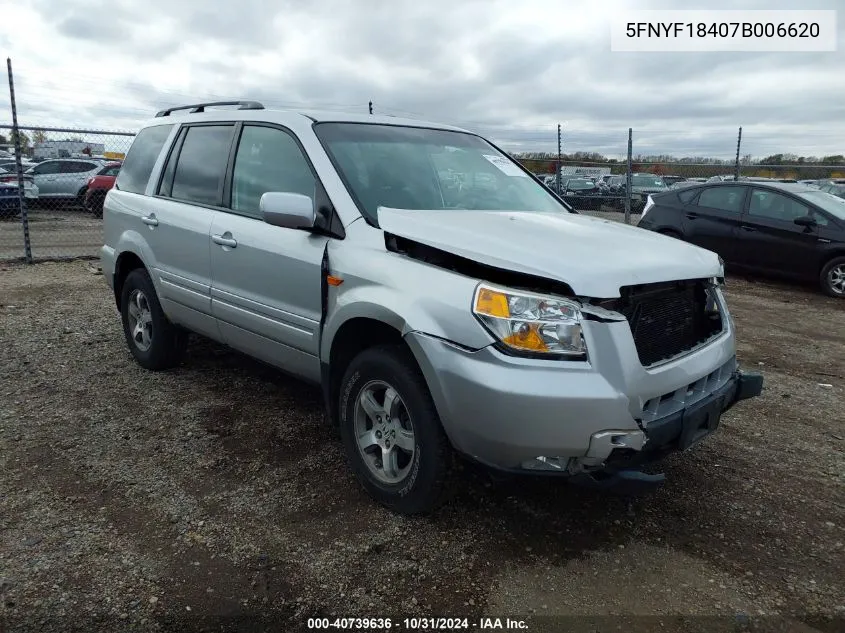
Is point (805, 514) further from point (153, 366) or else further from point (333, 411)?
point (153, 366)

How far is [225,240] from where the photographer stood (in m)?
3.96

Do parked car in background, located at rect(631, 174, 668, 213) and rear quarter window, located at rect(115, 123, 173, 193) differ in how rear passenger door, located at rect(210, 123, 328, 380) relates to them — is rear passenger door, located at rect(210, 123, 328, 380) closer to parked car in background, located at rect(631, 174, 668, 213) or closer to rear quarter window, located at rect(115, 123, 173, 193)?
rear quarter window, located at rect(115, 123, 173, 193)

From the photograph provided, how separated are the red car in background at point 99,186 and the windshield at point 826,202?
44.1ft

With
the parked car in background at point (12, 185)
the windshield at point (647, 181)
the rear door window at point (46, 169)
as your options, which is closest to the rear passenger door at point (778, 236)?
the windshield at point (647, 181)

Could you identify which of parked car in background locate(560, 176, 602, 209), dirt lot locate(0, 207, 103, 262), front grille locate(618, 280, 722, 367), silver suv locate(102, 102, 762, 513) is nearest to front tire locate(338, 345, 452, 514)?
silver suv locate(102, 102, 762, 513)

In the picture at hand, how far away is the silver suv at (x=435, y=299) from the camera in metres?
2.57

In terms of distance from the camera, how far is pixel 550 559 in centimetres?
287

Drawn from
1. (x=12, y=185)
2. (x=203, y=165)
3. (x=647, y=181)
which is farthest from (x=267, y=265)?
(x=647, y=181)

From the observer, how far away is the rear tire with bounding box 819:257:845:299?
9.00m

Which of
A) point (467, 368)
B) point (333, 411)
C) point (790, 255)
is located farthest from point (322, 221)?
point (790, 255)

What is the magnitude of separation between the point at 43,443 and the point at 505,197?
9.95 ft

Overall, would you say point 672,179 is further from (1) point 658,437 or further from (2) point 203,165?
(1) point 658,437

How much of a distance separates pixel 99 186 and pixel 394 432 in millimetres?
14427

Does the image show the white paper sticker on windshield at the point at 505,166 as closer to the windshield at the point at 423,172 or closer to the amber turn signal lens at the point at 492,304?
the windshield at the point at 423,172
